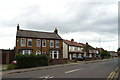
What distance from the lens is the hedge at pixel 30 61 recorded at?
31616 mm

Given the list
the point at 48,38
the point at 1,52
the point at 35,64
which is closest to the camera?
the point at 35,64

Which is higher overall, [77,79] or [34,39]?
[34,39]

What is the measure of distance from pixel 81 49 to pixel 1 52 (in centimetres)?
3820

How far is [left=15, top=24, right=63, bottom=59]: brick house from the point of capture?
48.2 metres

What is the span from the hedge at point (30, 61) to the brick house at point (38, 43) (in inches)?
502

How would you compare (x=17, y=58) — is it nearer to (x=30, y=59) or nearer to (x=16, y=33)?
(x=30, y=59)

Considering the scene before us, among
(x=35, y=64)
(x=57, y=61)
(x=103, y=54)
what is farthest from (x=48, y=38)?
(x=103, y=54)

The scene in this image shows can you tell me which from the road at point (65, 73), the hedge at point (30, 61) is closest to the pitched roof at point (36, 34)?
the hedge at point (30, 61)

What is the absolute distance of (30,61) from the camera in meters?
33.4

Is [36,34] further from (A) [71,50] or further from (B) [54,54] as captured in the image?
(A) [71,50]

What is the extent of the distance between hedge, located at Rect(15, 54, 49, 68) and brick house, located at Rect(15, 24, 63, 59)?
502 inches

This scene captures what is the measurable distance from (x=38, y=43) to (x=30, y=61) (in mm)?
18544

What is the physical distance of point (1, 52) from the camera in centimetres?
4672

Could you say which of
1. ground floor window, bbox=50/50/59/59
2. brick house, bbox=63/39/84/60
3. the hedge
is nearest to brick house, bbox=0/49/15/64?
ground floor window, bbox=50/50/59/59
